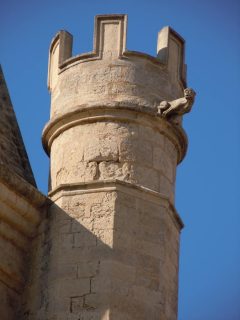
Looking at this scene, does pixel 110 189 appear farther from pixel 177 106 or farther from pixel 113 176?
pixel 177 106

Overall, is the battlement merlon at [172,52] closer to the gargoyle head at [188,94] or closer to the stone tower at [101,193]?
the stone tower at [101,193]

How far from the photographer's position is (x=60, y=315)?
983cm

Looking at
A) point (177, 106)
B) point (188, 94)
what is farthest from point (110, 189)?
point (188, 94)

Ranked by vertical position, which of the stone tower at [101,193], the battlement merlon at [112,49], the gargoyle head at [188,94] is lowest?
the stone tower at [101,193]

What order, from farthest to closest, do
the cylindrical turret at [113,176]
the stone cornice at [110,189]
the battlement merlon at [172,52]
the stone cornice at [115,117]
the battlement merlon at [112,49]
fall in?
the battlement merlon at [172,52] → the battlement merlon at [112,49] → the stone cornice at [115,117] → the stone cornice at [110,189] → the cylindrical turret at [113,176]

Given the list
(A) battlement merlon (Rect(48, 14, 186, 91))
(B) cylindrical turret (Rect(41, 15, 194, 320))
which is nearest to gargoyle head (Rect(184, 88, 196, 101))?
(B) cylindrical turret (Rect(41, 15, 194, 320))

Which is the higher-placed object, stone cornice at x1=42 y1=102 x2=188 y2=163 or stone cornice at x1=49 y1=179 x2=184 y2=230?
stone cornice at x1=42 y1=102 x2=188 y2=163

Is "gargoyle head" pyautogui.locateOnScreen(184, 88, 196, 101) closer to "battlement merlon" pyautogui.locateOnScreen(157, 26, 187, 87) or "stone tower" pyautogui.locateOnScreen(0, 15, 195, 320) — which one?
"stone tower" pyautogui.locateOnScreen(0, 15, 195, 320)

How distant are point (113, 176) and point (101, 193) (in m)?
0.19

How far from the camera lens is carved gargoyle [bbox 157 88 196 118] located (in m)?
10.9

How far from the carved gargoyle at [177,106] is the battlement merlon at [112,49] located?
44cm

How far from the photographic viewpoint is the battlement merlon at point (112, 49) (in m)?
11.1

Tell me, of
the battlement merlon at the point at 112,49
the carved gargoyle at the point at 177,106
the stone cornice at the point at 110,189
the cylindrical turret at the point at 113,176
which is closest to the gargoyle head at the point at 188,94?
the carved gargoyle at the point at 177,106

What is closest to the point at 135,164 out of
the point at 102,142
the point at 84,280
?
the point at 102,142
